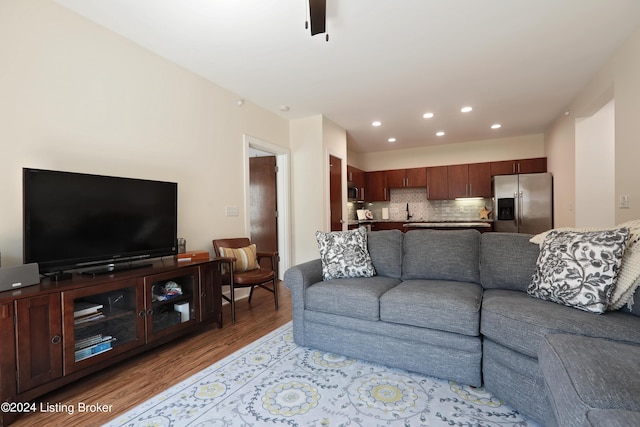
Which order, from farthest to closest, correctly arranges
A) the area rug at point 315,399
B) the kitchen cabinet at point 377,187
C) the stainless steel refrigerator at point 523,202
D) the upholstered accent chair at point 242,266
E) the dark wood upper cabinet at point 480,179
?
the kitchen cabinet at point 377,187 < the dark wood upper cabinet at point 480,179 < the stainless steel refrigerator at point 523,202 < the upholstered accent chair at point 242,266 < the area rug at point 315,399

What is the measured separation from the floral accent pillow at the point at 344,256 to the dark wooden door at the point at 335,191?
2066 mm

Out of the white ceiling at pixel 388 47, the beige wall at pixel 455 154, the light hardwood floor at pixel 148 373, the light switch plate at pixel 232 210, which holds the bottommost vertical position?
the light hardwood floor at pixel 148 373

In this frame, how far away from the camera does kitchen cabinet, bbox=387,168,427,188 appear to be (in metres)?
6.56

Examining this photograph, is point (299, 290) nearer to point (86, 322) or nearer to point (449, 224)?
point (86, 322)

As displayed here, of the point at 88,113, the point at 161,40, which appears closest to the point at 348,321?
the point at 88,113

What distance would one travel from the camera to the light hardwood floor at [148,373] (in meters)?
1.59

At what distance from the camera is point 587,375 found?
100cm

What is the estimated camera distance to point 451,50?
9.05ft

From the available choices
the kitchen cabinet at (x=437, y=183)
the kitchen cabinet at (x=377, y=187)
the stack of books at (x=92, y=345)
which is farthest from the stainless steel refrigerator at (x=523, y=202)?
the stack of books at (x=92, y=345)

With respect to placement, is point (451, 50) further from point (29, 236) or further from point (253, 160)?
point (29, 236)

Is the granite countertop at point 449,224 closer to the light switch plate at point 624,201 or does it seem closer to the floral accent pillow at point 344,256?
the light switch plate at point 624,201

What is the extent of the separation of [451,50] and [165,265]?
3.17 meters

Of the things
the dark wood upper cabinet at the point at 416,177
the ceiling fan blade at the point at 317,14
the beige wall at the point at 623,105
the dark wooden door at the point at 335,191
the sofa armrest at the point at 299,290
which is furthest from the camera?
the dark wood upper cabinet at the point at 416,177

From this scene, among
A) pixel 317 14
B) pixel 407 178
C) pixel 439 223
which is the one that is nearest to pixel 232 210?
pixel 317 14
